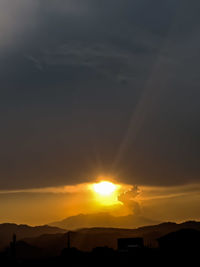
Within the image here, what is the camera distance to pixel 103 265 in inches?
2682

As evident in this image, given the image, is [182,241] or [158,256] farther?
[182,241]

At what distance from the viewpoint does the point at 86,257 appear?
7906 cm

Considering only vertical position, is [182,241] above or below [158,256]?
above

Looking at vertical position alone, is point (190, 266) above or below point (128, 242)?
below

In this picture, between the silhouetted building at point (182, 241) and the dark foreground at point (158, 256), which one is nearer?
the dark foreground at point (158, 256)

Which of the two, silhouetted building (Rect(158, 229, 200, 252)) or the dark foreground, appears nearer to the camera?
the dark foreground

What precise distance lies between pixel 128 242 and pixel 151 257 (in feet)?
70.2

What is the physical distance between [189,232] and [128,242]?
19579 mm

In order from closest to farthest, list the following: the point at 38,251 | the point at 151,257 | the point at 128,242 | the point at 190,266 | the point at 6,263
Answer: the point at 190,266 → the point at 151,257 → the point at 6,263 → the point at 128,242 → the point at 38,251

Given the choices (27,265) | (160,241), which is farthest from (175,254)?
(27,265)

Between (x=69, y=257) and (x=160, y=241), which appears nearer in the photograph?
(x=160, y=241)

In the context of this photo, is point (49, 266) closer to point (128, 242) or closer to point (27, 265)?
point (27, 265)

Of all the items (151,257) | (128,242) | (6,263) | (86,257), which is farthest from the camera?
(128,242)

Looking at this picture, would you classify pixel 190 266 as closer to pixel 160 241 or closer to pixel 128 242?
pixel 160 241
